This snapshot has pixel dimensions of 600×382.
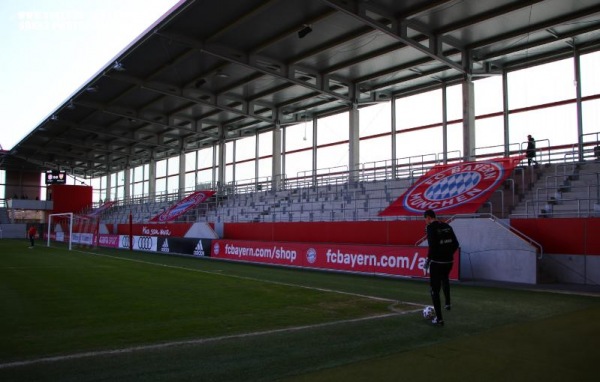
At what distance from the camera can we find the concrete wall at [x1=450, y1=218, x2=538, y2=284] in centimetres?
1376

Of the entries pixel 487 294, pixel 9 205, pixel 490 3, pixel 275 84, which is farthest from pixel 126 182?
pixel 487 294

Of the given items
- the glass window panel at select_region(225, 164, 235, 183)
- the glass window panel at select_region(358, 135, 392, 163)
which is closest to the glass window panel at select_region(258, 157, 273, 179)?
the glass window panel at select_region(225, 164, 235, 183)

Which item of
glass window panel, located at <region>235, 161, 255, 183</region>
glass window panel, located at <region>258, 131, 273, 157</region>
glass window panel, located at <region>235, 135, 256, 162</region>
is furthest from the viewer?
glass window panel, located at <region>235, 135, 256, 162</region>

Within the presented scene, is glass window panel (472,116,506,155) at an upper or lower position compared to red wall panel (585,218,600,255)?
upper

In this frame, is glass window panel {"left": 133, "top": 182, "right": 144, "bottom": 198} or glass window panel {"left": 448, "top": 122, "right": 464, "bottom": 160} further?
glass window panel {"left": 133, "top": 182, "right": 144, "bottom": 198}

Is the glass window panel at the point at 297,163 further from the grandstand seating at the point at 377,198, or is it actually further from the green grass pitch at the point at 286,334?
the green grass pitch at the point at 286,334

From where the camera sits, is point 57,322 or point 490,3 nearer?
point 57,322

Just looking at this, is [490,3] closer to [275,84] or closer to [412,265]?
[412,265]

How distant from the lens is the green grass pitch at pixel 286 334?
520 cm

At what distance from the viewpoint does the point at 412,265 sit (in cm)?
1531

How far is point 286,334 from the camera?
277 inches

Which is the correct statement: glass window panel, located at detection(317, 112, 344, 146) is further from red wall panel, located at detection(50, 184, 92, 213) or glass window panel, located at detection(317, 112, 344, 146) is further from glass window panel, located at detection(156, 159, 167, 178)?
red wall panel, located at detection(50, 184, 92, 213)

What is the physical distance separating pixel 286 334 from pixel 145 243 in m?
27.6

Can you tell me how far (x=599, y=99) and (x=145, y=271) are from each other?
21.3 m
